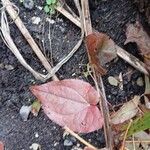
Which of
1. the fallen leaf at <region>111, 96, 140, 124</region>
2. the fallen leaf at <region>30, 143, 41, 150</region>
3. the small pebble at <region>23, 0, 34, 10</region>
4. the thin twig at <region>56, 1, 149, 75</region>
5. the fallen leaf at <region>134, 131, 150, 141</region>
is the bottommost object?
the fallen leaf at <region>134, 131, 150, 141</region>

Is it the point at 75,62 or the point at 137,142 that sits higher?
the point at 75,62

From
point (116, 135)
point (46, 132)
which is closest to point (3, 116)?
point (46, 132)

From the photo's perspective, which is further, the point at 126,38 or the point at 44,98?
the point at 126,38

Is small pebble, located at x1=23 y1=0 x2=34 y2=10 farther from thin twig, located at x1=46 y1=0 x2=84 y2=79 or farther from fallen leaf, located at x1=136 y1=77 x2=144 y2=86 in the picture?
fallen leaf, located at x1=136 y1=77 x2=144 y2=86

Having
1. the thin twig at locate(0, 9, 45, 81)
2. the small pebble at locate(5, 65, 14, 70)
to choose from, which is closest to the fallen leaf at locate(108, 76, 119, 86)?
the thin twig at locate(0, 9, 45, 81)

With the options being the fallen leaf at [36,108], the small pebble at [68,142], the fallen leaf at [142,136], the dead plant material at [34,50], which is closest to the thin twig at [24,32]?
the dead plant material at [34,50]

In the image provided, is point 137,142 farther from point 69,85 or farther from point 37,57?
point 37,57
